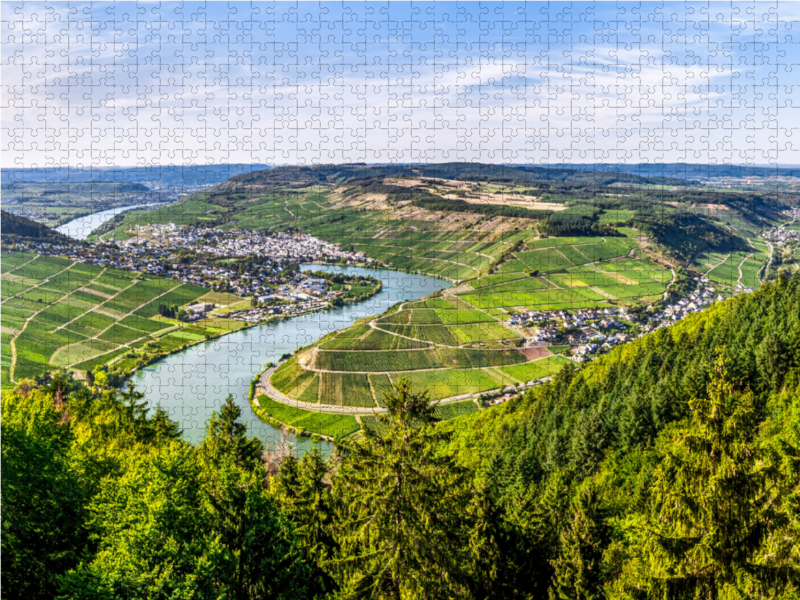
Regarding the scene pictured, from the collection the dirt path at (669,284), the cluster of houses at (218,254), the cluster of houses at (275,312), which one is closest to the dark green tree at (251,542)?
the cluster of houses at (275,312)

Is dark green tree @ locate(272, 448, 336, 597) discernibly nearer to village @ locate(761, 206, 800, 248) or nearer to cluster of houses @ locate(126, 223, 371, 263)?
cluster of houses @ locate(126, 223, 371, 263)

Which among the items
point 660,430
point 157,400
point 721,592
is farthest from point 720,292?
point 721,592

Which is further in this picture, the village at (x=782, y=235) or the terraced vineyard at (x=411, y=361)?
the village at (x=782, y=235)

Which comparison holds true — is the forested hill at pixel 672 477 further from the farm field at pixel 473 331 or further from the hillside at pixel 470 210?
the hillside at pixel 470 210

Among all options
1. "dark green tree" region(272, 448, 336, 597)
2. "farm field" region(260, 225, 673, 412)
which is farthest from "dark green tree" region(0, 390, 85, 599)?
"farm field" region(260, 225, 673, 412)

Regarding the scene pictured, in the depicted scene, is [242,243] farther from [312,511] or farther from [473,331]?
[312,511]

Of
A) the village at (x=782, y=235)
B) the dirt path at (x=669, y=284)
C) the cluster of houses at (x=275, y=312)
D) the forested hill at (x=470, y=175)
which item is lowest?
the cluster of houses at (x=275, y=312)

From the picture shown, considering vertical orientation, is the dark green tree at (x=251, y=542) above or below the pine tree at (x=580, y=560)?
above
